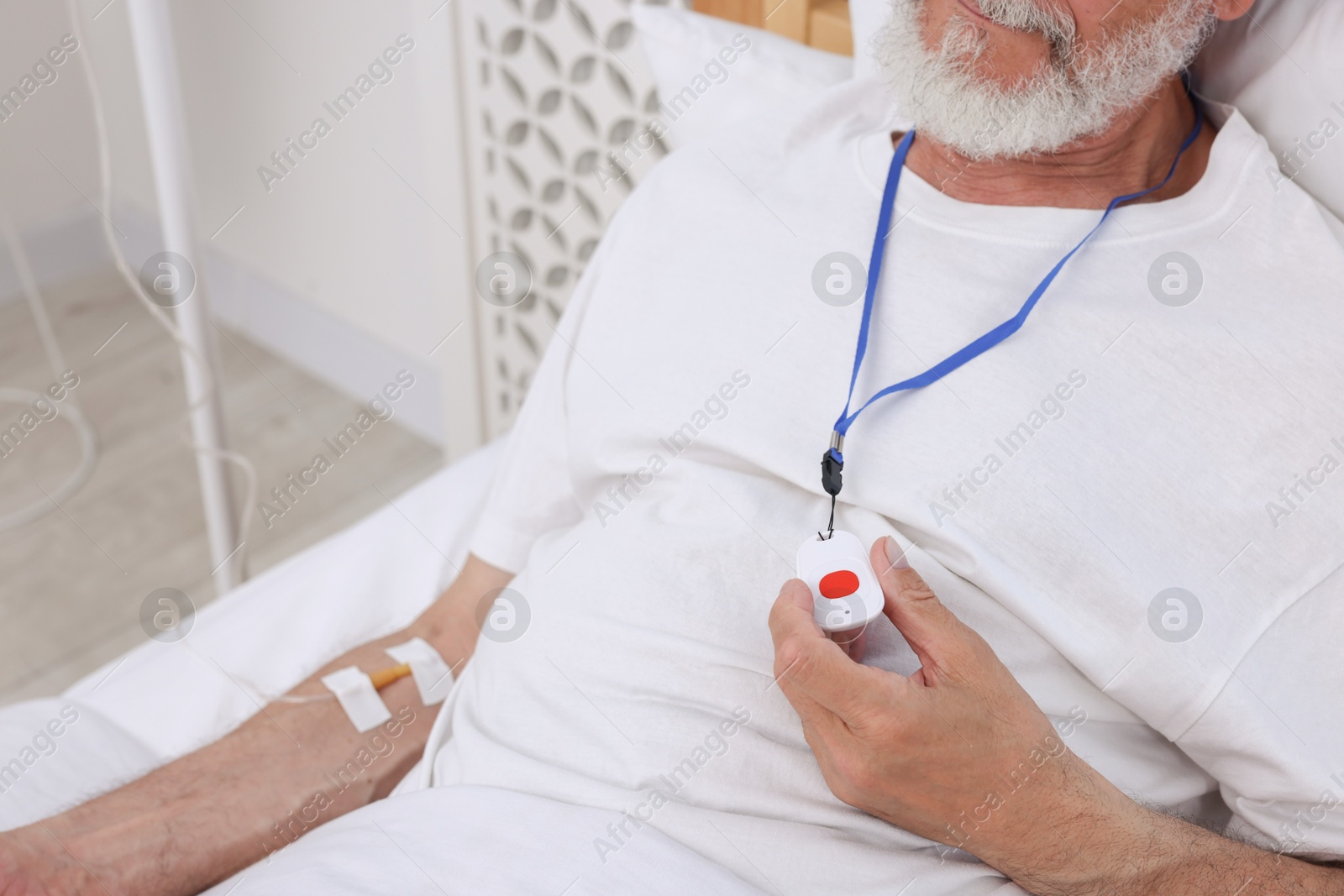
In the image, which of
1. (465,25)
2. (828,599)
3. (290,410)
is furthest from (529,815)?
(290,410)

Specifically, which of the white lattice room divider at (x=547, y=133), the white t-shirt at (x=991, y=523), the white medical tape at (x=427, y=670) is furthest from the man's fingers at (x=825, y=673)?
the white lattice room divider at (x=547, y=133)

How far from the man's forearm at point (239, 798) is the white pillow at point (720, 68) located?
568 mm

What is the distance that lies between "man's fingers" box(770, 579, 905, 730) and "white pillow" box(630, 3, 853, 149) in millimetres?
598

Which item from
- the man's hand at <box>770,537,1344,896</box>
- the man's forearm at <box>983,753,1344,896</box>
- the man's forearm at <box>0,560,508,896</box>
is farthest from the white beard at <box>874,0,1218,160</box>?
the man's forearm at <box>0,560,508,896</box>

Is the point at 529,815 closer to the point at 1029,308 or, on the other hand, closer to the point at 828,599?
the point at 828,599

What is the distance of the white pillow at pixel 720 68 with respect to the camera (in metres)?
1.14

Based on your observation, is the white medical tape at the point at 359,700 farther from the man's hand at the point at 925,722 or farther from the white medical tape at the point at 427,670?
the man's hand at the point at 925,722

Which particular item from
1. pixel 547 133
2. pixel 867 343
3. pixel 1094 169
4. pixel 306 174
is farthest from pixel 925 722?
pixel 306 174

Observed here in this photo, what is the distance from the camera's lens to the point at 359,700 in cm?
100

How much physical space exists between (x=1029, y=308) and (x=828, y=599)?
0.98 ft

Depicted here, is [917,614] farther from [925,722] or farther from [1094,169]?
[1094,169]

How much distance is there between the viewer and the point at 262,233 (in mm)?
2209

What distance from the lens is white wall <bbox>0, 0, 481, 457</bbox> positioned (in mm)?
1771

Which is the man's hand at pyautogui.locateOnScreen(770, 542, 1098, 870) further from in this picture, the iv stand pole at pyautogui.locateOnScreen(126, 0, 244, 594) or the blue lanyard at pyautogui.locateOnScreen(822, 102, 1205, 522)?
the iv stand pole at pyautogui.locateOnScreen(126, 0, 244, 594)
